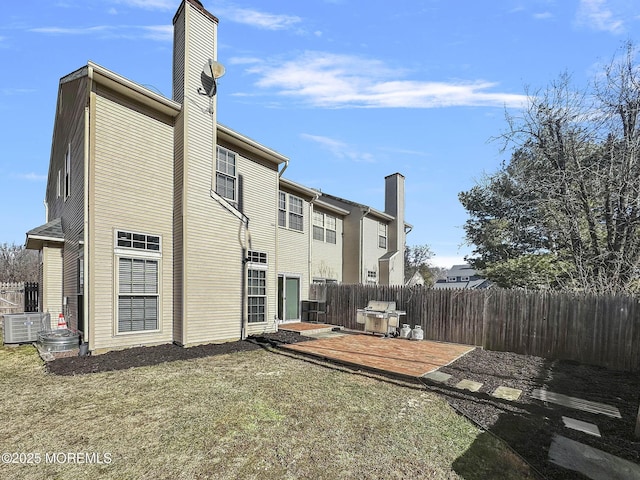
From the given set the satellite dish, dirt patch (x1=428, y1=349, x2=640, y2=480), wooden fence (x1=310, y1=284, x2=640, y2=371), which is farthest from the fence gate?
dirt patch (x1=428, y1=349, x2=640, y2=480)

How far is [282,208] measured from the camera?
1305 centimetres

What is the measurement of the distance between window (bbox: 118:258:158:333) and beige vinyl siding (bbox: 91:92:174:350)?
0.46 feet

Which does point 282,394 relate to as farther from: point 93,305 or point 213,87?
point 213,87

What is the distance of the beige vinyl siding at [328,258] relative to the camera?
15.1 meters

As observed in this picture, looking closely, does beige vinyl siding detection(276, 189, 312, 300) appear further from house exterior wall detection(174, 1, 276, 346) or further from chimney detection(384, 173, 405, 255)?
chimney detection(384, 173, 405, 255)

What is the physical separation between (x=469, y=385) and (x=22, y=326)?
1114 cm

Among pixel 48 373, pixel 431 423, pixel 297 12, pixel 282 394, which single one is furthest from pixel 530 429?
pixel 297 12

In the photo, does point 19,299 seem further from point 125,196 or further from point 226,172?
point 226,172

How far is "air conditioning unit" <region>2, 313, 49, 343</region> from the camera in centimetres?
875

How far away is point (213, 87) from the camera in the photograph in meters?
9.03

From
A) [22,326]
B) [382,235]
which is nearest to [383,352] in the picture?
[22,326]

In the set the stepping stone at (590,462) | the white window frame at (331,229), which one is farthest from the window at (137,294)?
the white window frame at (331,229)

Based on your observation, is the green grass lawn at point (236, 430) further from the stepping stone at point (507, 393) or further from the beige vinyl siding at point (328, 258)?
the beige vinyl siding at point (328, 258)

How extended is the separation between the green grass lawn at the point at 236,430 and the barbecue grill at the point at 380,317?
5010 mm
